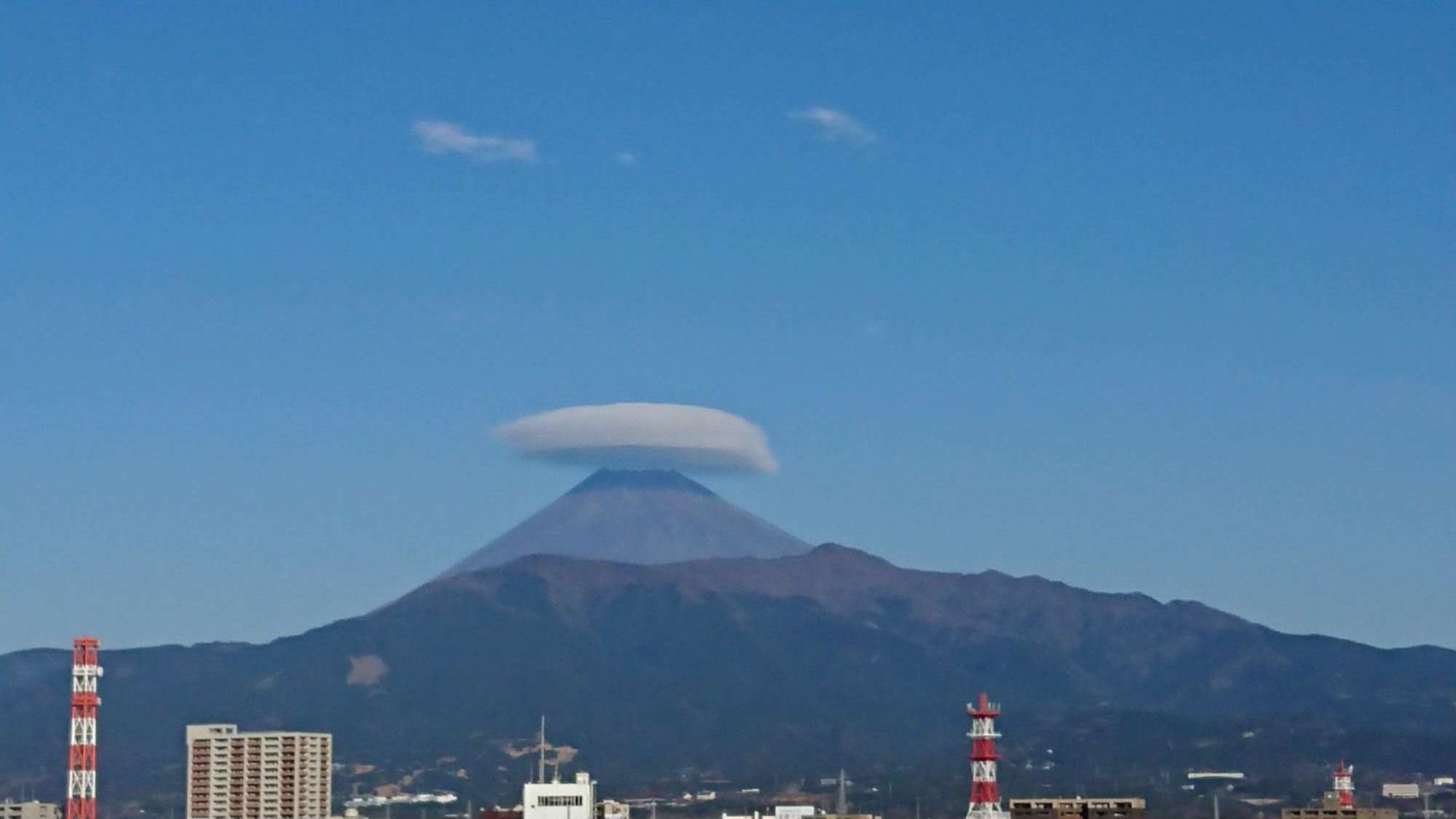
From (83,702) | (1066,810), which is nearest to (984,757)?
(83,702)

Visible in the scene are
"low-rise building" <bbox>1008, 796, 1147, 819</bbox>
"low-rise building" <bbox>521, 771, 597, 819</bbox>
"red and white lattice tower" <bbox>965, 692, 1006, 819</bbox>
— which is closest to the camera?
"low-rise building" <bbox>521, 771, 597, 819</bbox>

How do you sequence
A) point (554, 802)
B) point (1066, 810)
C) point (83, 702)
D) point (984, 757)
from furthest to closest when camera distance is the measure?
1. point (1066, 810)
2. point (984, 757)
3. point (554, 802)
4. point (83, 702)

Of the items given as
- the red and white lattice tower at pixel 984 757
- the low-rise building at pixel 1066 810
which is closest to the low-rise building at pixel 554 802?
the red and white lattice tower at pixel 984 757

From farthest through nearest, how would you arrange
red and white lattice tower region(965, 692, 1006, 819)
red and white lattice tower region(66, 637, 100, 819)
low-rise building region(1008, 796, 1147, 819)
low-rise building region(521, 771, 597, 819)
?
low-rise building region(1008, 796, 1147, 819)
red and white lattice tower region(965, 692, 1006, 819)
low-rise building region(521, 771, 597, 819)
red and white lattice tower region(66, 637, 100, 819)

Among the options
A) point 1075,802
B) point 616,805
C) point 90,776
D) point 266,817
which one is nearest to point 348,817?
point 266,817

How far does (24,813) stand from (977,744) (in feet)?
317

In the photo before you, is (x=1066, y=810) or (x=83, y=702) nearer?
(x=83, y=702)

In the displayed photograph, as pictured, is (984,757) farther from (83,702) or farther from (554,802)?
(83,702)

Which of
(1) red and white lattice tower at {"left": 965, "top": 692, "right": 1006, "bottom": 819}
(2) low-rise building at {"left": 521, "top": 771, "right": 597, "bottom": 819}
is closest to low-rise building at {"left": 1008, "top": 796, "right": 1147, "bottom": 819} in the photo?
(1) red and white lattice tower at {"left": 965, "top": 692, "right": 1006, "bottom": 819}

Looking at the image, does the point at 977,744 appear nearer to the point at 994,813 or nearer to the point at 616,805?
the point at 994,813

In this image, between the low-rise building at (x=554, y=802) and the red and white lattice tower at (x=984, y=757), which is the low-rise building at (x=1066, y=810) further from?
the low-rise building at (x=554, y=802)

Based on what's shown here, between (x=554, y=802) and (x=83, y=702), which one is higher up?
(x=83, y=702)

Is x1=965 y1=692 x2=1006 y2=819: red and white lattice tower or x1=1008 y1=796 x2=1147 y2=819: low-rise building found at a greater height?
x1=965 y1=692 x2=1006 y2=819: red and white lattice tower

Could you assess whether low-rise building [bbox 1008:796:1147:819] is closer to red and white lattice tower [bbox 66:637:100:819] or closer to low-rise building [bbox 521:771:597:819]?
low-rise building [bbox 521:771:597:819]
